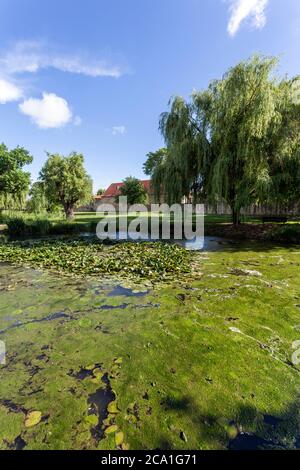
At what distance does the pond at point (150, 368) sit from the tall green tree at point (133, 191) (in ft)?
74.6

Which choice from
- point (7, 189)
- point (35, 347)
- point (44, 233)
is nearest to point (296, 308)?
point (35, 347)

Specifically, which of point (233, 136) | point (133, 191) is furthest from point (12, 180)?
point (233, 136)

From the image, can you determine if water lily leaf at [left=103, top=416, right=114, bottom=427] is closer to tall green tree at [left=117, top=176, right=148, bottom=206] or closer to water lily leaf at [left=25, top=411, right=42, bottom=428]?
water lily leaf at [left=25, top=411, right=42, bottom=428]

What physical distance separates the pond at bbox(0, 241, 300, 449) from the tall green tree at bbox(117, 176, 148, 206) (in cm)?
2273

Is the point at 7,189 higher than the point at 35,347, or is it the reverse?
the point at 7,189

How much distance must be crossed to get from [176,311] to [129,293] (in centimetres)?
115

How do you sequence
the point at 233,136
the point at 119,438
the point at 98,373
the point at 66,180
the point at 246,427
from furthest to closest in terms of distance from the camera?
the point at 66,180 → the point at 233,136 → the point at 98,373 → the point at 246,427 → the point at 119,438

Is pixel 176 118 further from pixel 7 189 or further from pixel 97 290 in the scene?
pixel 7 189

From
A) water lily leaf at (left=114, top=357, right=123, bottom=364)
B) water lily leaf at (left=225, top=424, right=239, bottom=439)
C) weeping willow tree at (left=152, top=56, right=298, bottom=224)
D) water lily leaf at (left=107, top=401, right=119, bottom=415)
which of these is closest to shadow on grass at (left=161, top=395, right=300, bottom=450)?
water lily leaf at (left=225, top=424, right=239, bottom=439)

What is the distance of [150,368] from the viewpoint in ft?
8.05

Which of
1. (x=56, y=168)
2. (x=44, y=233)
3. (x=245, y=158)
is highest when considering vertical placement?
(x=56, y=168)

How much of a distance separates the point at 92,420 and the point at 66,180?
2175cm

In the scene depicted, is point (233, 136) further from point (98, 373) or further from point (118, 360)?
point (98, 373)

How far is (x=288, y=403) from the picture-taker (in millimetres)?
2039
